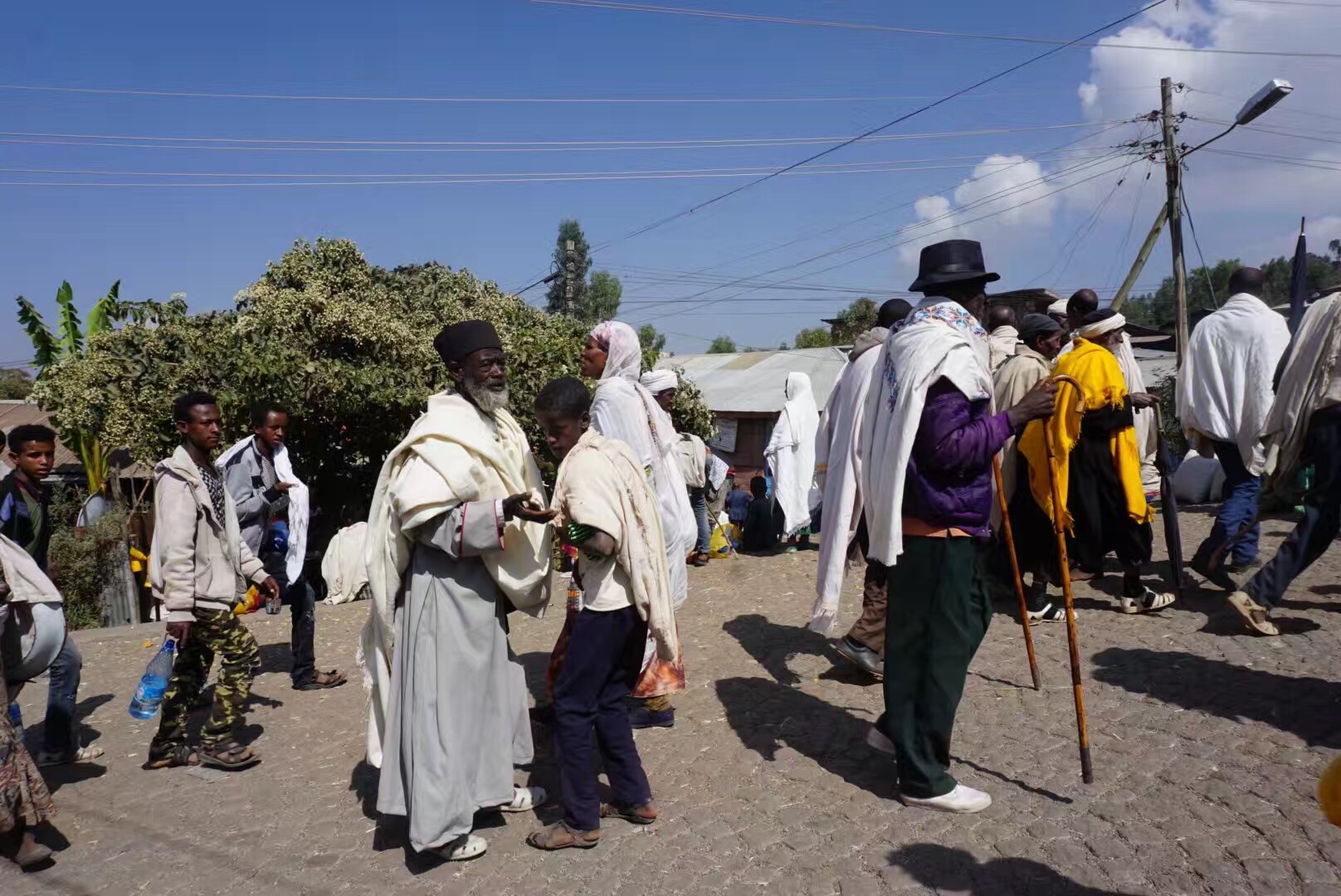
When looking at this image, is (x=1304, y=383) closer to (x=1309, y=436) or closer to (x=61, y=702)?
(x=1309, y=436)

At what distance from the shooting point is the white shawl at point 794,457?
35.8ft

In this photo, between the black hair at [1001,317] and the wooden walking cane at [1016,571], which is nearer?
the wooden walking cane at [1016,571]

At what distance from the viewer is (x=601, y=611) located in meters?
3.94

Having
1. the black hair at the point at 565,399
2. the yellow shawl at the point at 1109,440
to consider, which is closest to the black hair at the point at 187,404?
the black hair at the point at 565,399

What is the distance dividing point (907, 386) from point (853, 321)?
37.0 meters

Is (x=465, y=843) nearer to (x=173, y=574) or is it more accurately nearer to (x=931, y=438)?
(x=173, y=574)

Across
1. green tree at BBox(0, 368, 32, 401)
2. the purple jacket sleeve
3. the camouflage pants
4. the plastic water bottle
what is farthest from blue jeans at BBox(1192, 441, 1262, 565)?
green tree at BBox(0, 368, 32, 401)

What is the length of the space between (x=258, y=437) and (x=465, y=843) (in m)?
3.58

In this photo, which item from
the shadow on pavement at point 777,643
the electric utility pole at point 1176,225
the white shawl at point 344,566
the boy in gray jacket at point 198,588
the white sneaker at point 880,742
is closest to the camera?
the white sneaker at point 880,742

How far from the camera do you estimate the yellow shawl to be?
6227mm

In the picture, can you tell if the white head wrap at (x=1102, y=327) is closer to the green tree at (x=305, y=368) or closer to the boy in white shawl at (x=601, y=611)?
the boy in white shawl at (x=601, y=611)

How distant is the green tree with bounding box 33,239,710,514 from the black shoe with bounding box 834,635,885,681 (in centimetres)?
753

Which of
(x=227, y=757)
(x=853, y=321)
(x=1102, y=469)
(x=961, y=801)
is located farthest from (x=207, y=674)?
(x=853, y=321)

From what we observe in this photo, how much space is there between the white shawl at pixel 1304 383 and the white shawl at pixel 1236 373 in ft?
5.11
